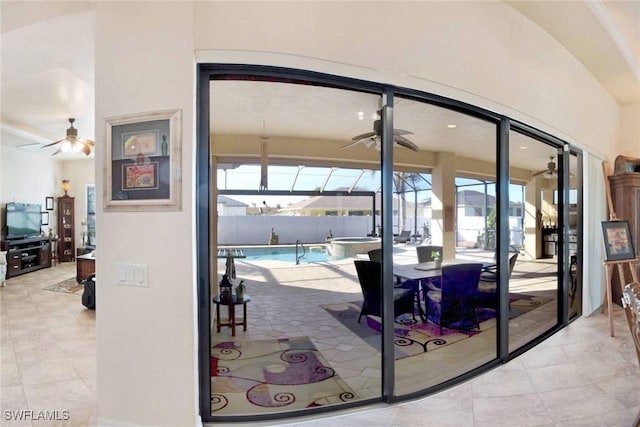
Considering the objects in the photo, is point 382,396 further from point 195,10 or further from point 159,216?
point 195,10

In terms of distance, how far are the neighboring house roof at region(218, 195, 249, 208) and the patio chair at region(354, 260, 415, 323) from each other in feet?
3.32

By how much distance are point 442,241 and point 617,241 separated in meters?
2.28

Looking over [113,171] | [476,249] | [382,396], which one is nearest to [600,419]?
[382,396]

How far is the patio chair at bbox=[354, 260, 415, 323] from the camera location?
2.47 m

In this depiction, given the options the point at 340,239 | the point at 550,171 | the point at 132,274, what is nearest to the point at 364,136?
the point at 340,239

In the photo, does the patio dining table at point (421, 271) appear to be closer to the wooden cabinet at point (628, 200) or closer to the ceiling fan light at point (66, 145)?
the wooden cabinet at point (628, 200)

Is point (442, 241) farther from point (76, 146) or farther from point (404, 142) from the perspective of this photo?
→ point (76, 146)

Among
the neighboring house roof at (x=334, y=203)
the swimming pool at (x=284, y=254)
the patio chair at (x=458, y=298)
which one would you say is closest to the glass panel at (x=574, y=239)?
the patio chair at (x=458, y=298)

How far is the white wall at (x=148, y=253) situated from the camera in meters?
1.94

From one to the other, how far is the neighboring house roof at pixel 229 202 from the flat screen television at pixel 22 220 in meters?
7.62

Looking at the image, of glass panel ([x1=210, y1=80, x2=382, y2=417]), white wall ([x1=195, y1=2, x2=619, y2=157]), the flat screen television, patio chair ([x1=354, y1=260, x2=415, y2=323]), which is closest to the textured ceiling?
glass panel ([x1=210, y1=80, x2=382, y2=417])

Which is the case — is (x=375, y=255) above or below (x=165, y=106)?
below

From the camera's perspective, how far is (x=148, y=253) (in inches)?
77.2

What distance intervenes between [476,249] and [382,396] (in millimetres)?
1823
